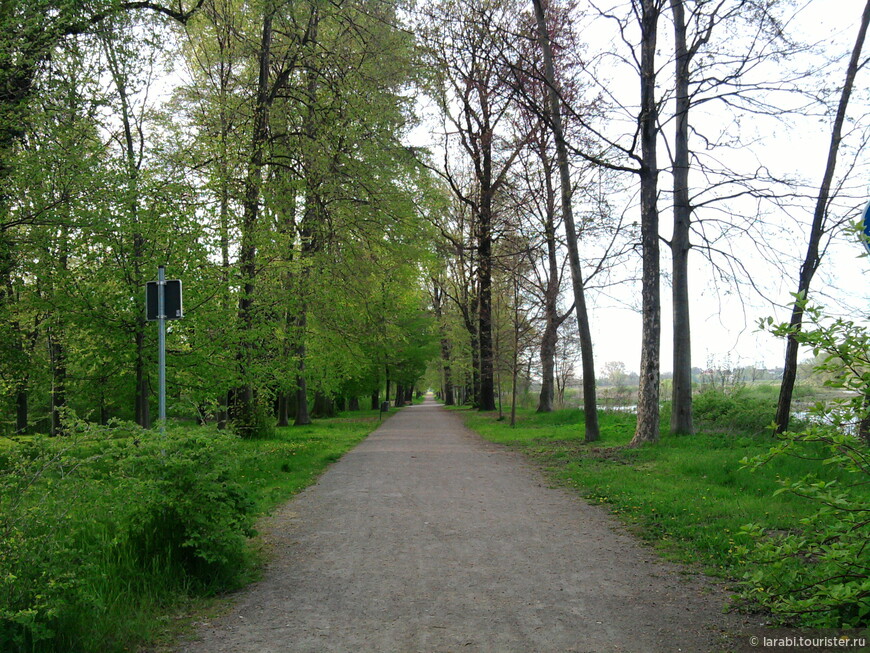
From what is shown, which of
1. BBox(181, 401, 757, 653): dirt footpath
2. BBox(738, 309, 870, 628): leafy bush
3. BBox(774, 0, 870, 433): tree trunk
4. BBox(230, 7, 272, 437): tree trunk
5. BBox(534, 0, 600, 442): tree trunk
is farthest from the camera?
BBox(534, 0, 600, 442): tree trunk

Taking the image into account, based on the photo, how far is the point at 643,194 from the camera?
14.2 meters

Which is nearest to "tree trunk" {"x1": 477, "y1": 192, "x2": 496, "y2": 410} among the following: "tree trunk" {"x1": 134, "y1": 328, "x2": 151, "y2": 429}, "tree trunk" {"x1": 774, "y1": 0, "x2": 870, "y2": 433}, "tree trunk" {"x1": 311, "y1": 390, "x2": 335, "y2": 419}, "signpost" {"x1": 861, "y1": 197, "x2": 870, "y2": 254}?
"tree trunk" {"x1": 311, "y1": 390, "x2": 335, "y2": 419}

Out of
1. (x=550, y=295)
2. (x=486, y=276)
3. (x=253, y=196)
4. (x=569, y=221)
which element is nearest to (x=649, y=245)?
(x=569, y=221)

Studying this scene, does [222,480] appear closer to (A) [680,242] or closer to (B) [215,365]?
(B) [215,365]

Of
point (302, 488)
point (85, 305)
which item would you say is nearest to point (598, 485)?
point (302, 488)

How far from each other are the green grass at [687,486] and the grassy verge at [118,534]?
12.9 ft

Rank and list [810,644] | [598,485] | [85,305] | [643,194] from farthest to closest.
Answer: [643,194] → [85,305] → [598,485] → [810,644]

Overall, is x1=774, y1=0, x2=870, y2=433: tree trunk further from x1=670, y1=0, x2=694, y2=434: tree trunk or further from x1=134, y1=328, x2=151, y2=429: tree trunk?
x1=134, y1=328, x2=151, y2=429: tree trunk

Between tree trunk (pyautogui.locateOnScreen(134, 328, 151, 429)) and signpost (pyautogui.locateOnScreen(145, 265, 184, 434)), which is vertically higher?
signpost (pyautogui.locateOnScreen(145, 265, 184, 434))

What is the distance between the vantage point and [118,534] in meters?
5.24

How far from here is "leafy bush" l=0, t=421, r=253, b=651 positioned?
3.72m

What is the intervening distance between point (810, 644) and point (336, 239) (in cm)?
1395

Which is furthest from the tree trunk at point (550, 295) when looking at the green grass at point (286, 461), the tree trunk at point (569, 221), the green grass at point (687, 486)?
the green grass at point (286, 461)

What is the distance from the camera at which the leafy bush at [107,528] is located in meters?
3.72
